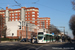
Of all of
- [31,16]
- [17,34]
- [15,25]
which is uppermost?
[31,16]

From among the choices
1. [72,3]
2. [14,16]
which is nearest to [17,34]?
[14,16]

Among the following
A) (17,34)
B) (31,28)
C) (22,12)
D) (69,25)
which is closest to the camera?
(69,25)

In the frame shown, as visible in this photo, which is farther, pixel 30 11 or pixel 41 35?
pixel 30 11

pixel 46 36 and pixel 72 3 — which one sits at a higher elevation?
pixel 72 3

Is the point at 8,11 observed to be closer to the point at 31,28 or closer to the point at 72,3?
the point at 31,28

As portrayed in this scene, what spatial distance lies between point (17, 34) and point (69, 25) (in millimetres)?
33162

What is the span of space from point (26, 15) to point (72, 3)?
9552 centimetres

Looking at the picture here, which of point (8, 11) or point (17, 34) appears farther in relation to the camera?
point (8, 11)

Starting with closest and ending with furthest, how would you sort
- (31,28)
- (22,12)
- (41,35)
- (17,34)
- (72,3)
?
(72,3) < (41,35) < (17,34) < (31,28) < (22,12)

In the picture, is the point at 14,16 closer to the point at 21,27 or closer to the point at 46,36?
the point at 21,27

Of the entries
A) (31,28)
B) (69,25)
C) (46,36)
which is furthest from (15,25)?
(46,36)

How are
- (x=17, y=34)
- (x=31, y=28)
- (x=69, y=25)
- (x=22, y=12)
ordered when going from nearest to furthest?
(x=69, y=25) < (x=17, y=34) < (x=31, y=28) < (x=22, y=12)

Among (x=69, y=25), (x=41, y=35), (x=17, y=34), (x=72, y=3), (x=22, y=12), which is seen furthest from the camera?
(x=22, y=12)

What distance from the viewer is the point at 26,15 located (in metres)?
114
